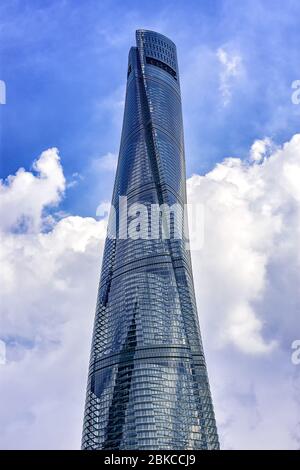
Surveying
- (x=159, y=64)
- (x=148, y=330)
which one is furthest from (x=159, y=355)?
(x=159, y=64)

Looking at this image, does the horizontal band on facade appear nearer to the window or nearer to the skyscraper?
the skyscraper

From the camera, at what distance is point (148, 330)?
388 ft

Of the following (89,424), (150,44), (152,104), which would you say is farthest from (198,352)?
(150,44)

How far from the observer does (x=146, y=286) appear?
122 m

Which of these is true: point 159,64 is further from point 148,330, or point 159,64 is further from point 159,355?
point 159,355

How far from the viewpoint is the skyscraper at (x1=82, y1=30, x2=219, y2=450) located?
360 ft

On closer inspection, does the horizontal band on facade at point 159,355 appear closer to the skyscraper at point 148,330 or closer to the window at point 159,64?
the skyscraper at point 148,330

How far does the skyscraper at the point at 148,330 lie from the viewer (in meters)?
110

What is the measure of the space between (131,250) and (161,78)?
60.8 m

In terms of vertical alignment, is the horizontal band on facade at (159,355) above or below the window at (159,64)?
below

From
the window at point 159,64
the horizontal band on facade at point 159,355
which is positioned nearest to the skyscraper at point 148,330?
the horizontal band on facade at point 159,355
